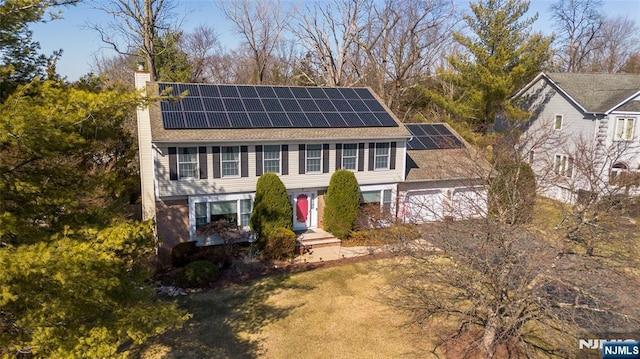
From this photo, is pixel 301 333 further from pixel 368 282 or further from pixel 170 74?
pixel 170 74

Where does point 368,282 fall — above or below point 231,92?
below

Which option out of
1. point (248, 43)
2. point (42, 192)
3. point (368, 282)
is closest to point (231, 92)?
point (368, 282)

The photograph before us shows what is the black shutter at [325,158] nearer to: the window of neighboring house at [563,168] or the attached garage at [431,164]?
the attached garage at [431,164]

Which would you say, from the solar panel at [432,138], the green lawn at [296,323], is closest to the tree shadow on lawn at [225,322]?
the green lawn at [296,323]

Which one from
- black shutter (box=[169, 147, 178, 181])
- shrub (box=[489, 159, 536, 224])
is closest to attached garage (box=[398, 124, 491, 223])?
Answer: shrub (box=[489, 159, 536, 224])

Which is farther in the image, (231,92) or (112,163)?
(112,163)

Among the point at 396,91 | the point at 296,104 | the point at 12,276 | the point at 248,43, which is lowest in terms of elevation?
the point at 12,276

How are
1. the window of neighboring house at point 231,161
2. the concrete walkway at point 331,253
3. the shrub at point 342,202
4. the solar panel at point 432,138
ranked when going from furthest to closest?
the solar panel at point 432,138 < the shrub at point 342,202 < the window of neighboring house at point 231,161 < the concrete walkway at point 331,253

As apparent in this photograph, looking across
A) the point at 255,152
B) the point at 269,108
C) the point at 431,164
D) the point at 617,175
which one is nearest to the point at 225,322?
the point at 255,152
